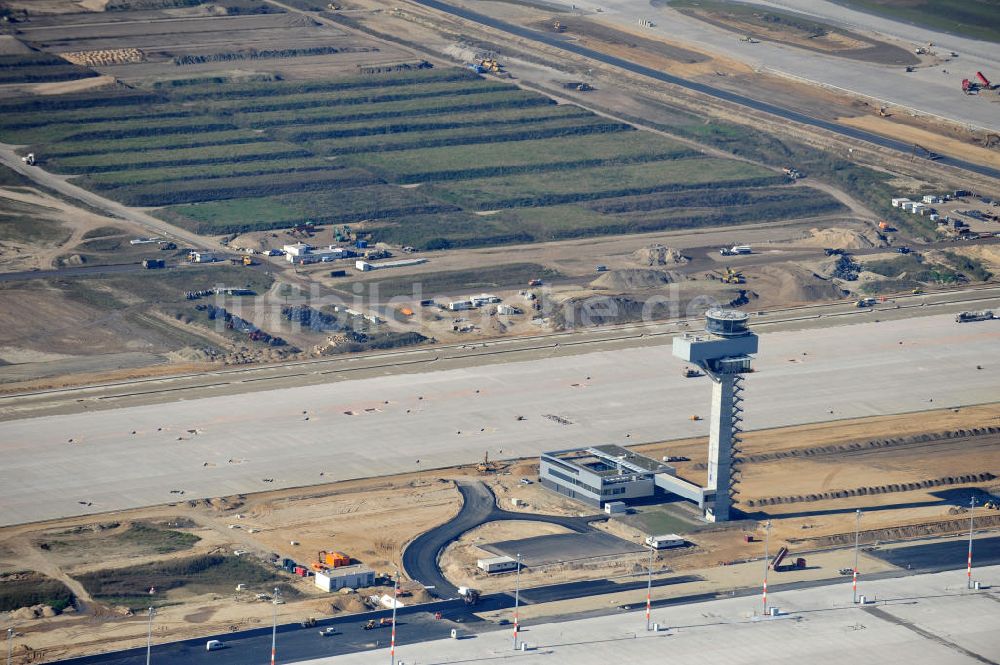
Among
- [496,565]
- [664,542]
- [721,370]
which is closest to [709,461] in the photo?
[721,370]

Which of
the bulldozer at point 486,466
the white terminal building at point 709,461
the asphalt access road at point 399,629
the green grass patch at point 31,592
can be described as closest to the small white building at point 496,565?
the asphalt access road at point 399,629

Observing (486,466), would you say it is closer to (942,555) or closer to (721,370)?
(721,370)

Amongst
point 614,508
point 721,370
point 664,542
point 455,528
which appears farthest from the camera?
point 614,508

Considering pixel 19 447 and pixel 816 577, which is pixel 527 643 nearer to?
pixel 816 577

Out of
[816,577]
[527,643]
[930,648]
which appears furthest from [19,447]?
[930,648]

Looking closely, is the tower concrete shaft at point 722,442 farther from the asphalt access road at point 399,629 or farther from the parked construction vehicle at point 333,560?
the parked construction vehicle at point 333,560

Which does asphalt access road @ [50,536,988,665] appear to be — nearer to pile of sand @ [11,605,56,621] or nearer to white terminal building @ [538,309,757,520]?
pile of sand @ [11,605,56,621]

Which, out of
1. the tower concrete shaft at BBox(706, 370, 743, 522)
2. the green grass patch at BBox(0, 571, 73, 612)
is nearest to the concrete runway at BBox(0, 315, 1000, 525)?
the green grass patch at BBox(0, 571, 73, 612)
